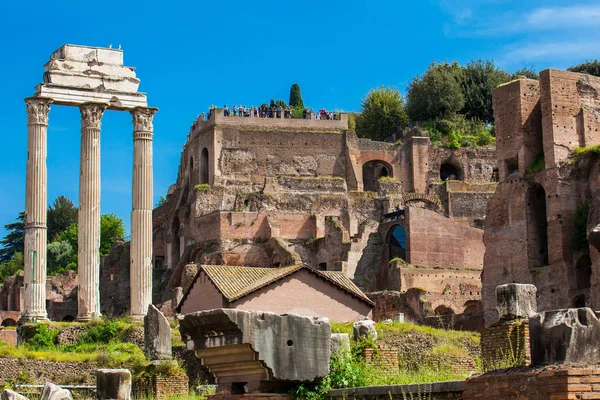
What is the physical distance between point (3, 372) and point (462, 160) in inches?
1914

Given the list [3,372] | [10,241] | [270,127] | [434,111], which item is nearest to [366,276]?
[270,127]

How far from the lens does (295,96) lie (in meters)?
91.2

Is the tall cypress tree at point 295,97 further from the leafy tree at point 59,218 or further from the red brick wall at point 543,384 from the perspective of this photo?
the red brick wall at point 543,384

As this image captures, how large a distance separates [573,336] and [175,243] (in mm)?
64868

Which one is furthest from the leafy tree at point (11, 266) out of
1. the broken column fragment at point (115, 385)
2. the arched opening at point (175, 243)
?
the broken column fragment at point (115, 385)

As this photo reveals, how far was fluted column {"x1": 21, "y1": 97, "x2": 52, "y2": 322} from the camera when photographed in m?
42.4

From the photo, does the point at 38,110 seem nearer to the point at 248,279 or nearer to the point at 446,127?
the point at 248,279

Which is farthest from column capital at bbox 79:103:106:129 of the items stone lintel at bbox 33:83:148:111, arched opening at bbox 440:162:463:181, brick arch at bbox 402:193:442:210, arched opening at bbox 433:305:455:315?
arched opening at bbox 440:162:463:181

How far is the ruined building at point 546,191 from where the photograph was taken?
4912 cm

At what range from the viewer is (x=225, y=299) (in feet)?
122

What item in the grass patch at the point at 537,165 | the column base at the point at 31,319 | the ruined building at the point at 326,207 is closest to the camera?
the column base at the point at 31,319

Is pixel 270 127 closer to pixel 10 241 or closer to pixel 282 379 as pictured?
pixel 10 241

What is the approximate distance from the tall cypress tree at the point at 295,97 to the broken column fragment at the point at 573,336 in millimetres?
A: 81900

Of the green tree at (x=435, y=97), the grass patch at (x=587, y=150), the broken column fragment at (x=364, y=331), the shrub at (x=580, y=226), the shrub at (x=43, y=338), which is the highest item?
the green tree at (x=435, y=97)
